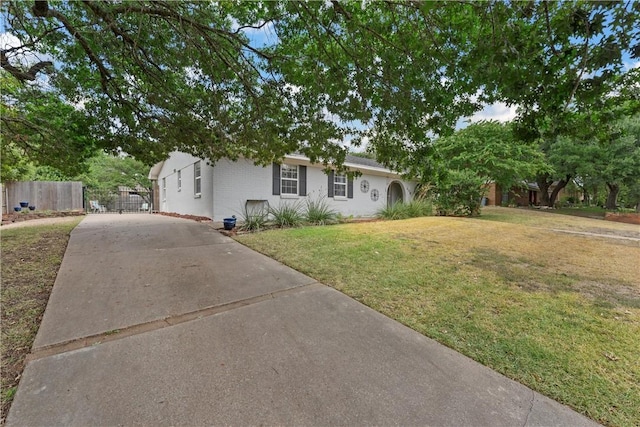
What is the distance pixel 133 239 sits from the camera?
678cm

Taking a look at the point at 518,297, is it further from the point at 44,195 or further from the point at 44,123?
the point at 44,195

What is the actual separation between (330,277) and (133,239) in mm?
5444

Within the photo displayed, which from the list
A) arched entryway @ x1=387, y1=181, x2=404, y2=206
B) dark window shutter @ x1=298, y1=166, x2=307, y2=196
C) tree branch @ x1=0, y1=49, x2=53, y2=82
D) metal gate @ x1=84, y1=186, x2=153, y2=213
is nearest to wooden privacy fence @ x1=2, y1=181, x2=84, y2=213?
metal gate @ x1=84, y1=186, x2=153, y2=213

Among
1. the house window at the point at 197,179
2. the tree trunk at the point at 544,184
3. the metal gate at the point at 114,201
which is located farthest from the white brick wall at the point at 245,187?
the tree trunk at the point at 544,184

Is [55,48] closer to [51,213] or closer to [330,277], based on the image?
[330,277]

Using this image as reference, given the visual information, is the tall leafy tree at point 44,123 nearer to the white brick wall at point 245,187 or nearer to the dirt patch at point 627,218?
the white brick wall at point 245,187

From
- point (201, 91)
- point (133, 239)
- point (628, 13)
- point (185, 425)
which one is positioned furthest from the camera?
point (133, 239)

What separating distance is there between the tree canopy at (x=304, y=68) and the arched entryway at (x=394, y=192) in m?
12.2

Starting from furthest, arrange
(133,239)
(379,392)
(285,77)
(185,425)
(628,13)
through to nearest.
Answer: (133,239)
(285,77)
(628,13)
(379,392)
(185,425)

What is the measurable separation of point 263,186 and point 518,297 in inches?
371

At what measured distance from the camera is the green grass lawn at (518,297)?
210 cm

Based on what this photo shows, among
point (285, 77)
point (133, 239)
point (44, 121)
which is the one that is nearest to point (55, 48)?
point (44, 121)

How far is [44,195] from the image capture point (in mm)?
14203

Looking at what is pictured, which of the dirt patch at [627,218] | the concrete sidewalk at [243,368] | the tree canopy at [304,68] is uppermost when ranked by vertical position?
the tree canopy at [304,68]
